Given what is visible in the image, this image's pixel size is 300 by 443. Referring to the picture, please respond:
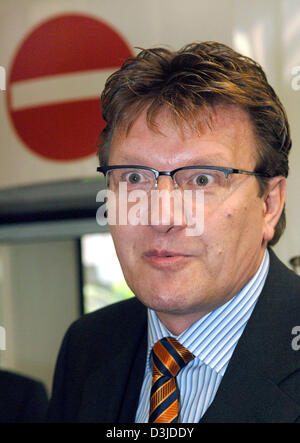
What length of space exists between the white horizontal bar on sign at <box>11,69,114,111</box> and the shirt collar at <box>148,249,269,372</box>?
2.28ft

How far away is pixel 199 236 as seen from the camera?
915 millimetres

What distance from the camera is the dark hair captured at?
0.95 metres

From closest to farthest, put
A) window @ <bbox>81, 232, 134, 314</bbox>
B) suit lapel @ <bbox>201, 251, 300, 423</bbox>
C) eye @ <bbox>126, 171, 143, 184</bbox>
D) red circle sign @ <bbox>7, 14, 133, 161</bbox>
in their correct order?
1. suit lapel @ <bbox>201, 251, 300, 423</bbox>
2. eye @ <bbox>126, 171, 143, 184</bbox>
3. red circle sign @ <bbox>7, 14, 133, 161</bbox>
4. window @ <bbox>81, 232, 134, 314</bbox>

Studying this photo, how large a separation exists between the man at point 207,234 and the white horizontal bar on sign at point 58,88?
0.42 meters

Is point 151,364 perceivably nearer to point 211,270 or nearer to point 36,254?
point 211,270

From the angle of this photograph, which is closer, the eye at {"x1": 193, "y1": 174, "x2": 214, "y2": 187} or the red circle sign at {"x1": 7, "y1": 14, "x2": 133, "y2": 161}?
the eye at {"x1": 193, "y1": 174, "x2": 214, "y2": 187}

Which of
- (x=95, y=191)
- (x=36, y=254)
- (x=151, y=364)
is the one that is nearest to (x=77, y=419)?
(x=151, y=364)

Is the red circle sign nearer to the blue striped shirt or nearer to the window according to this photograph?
the window

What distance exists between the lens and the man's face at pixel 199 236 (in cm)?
92

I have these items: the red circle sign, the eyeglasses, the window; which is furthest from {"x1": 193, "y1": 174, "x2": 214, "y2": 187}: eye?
the window

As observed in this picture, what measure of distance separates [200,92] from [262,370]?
450 millimetres

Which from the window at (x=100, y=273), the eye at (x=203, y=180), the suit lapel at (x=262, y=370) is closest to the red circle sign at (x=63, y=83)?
the window at (x=100, y=273)

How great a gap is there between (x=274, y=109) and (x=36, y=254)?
40.8 inches

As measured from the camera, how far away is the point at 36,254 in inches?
→ 71.3
